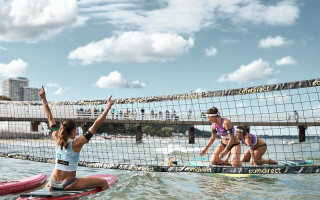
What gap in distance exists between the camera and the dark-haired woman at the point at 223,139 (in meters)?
8.77

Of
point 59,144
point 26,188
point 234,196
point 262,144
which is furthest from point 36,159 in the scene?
point 262,144

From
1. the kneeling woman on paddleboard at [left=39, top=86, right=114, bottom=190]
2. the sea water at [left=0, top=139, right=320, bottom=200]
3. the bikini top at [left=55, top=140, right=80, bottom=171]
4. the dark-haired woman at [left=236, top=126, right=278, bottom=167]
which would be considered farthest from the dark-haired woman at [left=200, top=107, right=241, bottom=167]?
the bikini top at [left=55, top=140, right=80, bottom=171]

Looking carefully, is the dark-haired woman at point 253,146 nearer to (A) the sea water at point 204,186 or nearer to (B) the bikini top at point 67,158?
(A) the sea water at point 204,186

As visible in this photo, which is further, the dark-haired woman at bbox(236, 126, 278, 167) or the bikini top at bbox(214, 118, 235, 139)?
the dark-haired woman at bbox(236, 126, 278, 167)

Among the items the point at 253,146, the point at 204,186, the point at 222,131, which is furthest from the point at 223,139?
the point at 204,186

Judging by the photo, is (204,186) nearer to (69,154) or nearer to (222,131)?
(222,131)

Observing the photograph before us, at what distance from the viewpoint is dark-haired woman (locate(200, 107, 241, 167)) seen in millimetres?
8773

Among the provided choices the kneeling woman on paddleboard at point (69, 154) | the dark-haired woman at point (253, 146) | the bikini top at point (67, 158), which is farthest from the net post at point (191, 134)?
the bikini top at point (67, 158)

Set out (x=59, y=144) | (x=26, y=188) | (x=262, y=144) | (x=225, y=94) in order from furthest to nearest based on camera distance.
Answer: (x=262, y=144)
(x=225, y=94)
(x=26, y=188)
(x=59, y=144)

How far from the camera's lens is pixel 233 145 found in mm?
9391

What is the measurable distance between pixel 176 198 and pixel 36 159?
512 centimetres

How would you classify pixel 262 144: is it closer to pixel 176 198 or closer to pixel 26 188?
pixel 176 198

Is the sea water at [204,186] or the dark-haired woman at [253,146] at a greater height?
the dark-haired woman at [253,146]

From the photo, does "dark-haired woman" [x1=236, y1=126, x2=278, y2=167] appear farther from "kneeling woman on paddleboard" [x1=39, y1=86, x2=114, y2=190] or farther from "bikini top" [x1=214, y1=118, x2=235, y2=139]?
"kneeling woman on paddleboard" [x1=39, y1=86, x2=114, y2=190]
